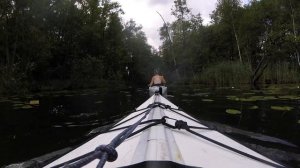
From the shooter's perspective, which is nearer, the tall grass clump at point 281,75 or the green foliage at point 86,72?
the tall grass clump at point 281,75

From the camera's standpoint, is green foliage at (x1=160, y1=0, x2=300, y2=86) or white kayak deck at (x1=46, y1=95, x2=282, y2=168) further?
green foliage at (x1=160, y1=0, x2=300, y2=86)

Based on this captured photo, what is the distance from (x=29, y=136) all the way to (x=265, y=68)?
19.5 m

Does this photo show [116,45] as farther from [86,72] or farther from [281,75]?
[281,75]

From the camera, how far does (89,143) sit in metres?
3.73

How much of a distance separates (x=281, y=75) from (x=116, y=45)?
1386 inches

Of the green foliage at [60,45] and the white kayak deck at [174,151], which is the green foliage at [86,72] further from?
the white kayak deck at [174,151]

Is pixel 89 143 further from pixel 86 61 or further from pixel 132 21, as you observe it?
pixel 132 21

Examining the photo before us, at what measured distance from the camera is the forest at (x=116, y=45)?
23.8 metres

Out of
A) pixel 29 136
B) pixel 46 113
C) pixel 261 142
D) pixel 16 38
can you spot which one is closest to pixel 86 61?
pixel 16 38

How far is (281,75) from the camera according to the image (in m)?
20.7

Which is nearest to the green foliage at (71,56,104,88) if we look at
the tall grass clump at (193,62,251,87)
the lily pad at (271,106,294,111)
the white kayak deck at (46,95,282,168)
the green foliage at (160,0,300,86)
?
the green foliage at (160,0,300,86)

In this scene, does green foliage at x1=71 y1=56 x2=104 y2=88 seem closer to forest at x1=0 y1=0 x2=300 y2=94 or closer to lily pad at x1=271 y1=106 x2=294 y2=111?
forest at x1=0 y1=0 x2=300 y2=94

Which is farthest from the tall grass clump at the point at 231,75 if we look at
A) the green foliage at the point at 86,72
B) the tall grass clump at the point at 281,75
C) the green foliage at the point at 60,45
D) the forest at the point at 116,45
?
the green foliage at the point at 86,72

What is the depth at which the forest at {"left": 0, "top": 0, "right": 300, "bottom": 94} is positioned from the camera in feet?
77.9
